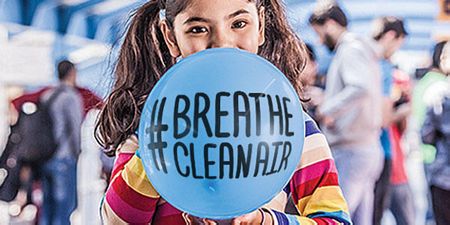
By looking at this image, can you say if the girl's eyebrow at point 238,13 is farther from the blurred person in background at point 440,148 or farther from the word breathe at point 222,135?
the blurred person in background at point 440,148

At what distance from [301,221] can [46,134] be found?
3832 mm

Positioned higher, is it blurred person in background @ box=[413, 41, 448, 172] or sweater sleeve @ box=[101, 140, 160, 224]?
sweater sleeve @ box=[101, 140, 160, 224]

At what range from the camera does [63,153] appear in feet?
16.0

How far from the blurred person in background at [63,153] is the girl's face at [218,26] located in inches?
148

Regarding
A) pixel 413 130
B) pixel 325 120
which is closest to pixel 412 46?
pixel 413 130

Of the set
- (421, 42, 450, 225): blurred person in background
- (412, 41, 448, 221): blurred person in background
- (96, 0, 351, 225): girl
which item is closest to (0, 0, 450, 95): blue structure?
(412, 41, 448, 221): blurred person in background

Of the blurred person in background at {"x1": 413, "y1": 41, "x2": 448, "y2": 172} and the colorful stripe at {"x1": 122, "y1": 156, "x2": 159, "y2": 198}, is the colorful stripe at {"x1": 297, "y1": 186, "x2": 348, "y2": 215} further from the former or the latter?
the blurred person in background at {"x1": 413, "y1": 41, "x2": 448, "y2": 172}

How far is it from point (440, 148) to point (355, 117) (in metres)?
0.67

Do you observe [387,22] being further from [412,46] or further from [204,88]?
[412,46]

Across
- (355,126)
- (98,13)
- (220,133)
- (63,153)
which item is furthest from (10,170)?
(98,13)

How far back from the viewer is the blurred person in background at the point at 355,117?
317cm

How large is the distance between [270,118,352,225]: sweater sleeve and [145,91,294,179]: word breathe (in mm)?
197

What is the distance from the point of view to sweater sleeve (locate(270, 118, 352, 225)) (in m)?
1.14

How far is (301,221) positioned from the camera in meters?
1.11
